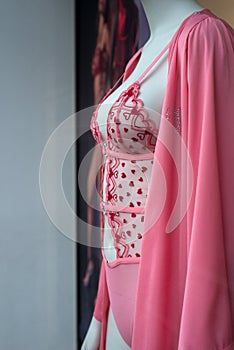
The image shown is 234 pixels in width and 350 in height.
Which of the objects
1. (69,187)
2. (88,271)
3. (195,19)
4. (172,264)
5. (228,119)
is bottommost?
(88,271)

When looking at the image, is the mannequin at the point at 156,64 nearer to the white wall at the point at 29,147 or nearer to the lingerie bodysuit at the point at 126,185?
the lingerie bodysuit at the point at 126,185

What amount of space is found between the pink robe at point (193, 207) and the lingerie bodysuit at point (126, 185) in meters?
0.07

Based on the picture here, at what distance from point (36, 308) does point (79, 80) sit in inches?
31.5

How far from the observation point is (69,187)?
5.06 feet

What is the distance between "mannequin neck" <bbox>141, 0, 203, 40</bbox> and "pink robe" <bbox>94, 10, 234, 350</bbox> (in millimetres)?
61

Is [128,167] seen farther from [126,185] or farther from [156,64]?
[156,64]

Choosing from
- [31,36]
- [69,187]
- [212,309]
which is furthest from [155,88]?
[31,36]

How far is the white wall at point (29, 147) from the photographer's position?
155 cm

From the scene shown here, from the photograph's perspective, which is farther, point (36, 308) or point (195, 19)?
point (36, 308)

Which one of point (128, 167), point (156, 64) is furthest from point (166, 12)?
point (128, 167)

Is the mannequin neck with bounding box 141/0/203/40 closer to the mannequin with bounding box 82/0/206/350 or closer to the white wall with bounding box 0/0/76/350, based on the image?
the mannequin with bounding box 82/0/206/350

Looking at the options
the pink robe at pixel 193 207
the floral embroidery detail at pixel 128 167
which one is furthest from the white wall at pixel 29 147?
the pink robe at pixel 193 207

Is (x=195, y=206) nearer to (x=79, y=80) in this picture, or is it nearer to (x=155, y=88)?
(x=155, y=88)

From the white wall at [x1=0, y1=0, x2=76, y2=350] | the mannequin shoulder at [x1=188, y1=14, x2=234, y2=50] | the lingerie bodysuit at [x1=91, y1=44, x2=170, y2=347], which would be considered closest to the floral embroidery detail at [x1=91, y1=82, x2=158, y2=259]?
the lingerie bodysuit at [x1=91, y1=44, x2=170, y2=347]
